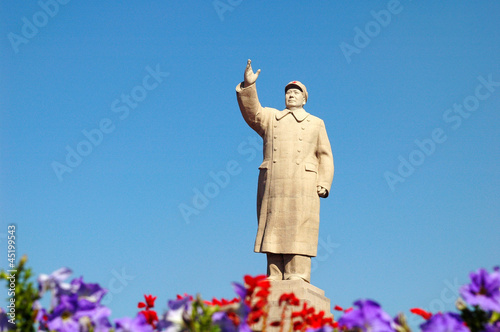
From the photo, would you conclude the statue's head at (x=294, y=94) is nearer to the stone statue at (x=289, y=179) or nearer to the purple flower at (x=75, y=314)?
the stone statue at (x=289, y=179)

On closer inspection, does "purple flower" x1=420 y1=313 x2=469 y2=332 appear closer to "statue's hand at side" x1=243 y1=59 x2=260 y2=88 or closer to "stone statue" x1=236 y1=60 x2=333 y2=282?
"stone statue" x1=236 y1=60 x2=333 y2=282

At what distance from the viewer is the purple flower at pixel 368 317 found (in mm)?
2748

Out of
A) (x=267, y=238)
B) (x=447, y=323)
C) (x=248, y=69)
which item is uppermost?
(x=248, y=69)

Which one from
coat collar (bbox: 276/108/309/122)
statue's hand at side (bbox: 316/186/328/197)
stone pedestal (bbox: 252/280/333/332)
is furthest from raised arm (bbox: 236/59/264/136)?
stone pedestal (bbox: 252/280/333/332)

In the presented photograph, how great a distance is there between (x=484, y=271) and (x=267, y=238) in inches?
299

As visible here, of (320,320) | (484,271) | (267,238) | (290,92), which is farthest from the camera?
(290,92)

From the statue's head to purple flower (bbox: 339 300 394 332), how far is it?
858cm

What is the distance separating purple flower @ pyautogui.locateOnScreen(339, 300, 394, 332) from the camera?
2748 mm

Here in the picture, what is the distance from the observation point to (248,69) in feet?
35.2

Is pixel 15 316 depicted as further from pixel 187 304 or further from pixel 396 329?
pixel 396 329

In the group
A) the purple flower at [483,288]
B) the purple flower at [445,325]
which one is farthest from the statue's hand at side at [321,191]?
the purple flower at [445,325]

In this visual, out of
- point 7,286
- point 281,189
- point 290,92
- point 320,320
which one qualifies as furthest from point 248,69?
point 7,286

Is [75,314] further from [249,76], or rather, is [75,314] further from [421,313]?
[249,76]

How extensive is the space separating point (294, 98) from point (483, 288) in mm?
8454
